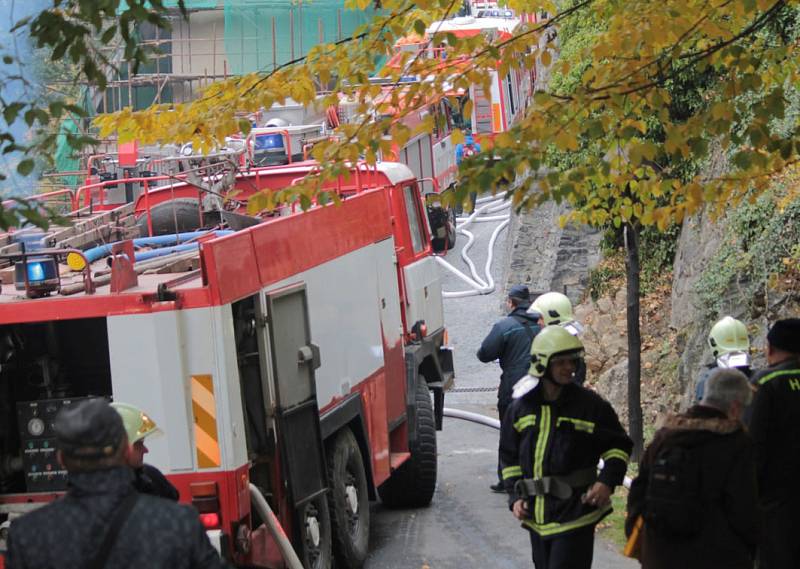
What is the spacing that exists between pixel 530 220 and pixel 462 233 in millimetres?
5649

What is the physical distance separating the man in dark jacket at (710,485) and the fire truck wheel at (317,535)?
325 cm

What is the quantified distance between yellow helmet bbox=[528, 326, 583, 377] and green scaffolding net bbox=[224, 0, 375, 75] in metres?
27.0

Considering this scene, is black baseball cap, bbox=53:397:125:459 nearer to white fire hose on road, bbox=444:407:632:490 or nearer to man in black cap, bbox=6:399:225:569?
man in black cap, bbox=6:399:225:569

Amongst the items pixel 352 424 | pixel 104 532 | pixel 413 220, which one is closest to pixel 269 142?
pixel 413 220

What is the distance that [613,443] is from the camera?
5891mm

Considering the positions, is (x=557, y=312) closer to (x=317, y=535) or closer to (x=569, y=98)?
(x=317, y=535)

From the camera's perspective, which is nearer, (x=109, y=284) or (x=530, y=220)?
(x=109, y=284)

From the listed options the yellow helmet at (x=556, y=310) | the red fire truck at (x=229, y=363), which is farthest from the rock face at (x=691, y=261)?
the red fire truck at (x=229, y=363)

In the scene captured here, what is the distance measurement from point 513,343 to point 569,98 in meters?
4.19

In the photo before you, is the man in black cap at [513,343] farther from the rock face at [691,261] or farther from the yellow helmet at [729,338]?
the yellow helmet at [729,338]

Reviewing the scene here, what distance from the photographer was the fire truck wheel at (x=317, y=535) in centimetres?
773

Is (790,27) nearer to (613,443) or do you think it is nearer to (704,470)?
(613,443)

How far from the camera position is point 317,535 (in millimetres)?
7953

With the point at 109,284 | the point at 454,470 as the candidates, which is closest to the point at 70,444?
the point at 109,284
